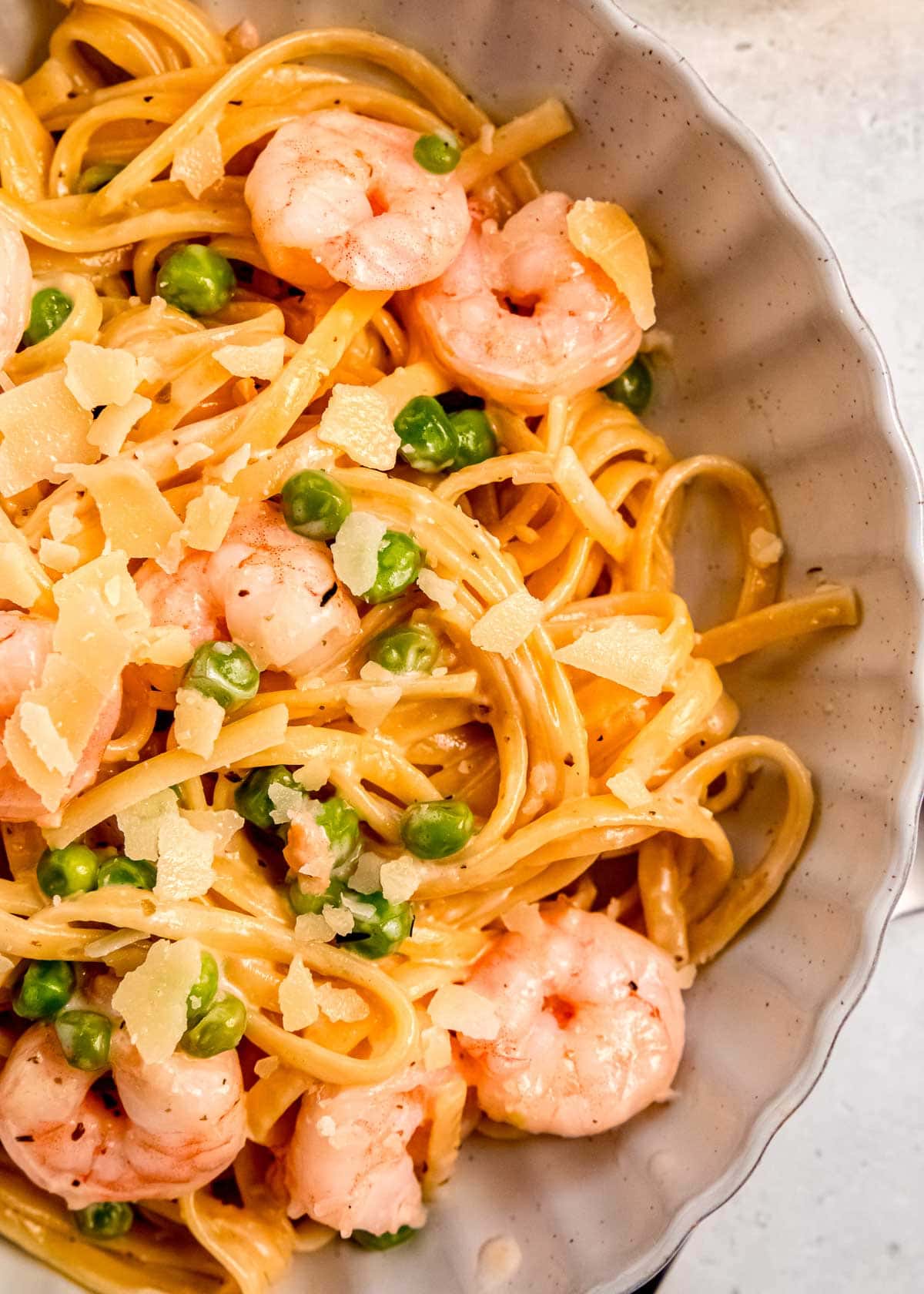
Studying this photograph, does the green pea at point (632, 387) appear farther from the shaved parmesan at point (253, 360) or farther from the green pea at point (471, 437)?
the shaved parmesan at point (253, 360)

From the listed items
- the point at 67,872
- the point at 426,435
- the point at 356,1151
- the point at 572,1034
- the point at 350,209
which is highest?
the point at 350,209

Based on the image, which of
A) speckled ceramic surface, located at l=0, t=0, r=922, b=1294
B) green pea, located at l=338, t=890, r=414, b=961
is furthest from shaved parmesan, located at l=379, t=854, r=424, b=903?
speckled ceramic surface, located at l=0, t=0, r=922, b=1294

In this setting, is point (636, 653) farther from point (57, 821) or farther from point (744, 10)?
point (744, 10)

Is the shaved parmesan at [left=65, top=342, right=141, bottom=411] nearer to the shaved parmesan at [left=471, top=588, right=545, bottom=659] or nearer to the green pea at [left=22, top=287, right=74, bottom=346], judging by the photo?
the green pea at [left=22, top=287, right=74, bottom=346]

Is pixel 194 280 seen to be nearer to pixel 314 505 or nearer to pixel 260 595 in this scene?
pixel 314 505

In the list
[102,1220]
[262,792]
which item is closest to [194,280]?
[262,792]

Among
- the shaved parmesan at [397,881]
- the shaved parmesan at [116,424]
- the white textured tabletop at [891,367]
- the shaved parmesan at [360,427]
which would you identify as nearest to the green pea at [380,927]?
the shaved parmesan at [397,881]

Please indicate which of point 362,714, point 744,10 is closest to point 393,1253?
point 362,714
